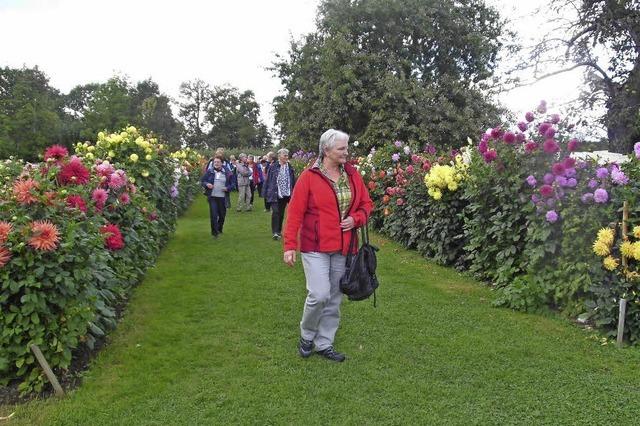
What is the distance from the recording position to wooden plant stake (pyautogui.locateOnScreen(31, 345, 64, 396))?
3.25 meters

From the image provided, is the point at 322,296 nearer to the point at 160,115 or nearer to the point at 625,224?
the point at 625,224

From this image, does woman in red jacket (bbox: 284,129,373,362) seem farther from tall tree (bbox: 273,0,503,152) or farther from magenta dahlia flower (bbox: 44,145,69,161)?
tall tree (bbox: 273,0,503,152)

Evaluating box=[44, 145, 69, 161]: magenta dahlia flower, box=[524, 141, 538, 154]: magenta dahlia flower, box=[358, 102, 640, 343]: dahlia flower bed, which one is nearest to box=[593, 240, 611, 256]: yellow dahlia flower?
box=[358, 102, 640, 343]: dahlia flower bed

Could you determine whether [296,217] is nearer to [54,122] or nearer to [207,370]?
[207,370]

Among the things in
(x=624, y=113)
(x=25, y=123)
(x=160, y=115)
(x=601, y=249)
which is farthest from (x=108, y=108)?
(x=601, y=249)

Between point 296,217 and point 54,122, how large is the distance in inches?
1971

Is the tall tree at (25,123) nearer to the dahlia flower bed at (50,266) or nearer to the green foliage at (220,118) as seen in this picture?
the green foliage at (220,118)

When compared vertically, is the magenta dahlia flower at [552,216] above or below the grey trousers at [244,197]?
above

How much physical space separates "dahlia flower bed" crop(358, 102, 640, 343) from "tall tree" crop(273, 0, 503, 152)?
425 inches

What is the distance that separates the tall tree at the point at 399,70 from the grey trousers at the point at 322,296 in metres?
14.5

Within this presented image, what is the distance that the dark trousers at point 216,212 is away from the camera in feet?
31.6

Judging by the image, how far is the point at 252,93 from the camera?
224 ft

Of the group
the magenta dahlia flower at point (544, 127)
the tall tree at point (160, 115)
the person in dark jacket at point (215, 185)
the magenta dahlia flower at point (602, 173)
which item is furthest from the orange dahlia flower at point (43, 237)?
the tall tree at point (160, 115)

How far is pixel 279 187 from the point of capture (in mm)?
9602
